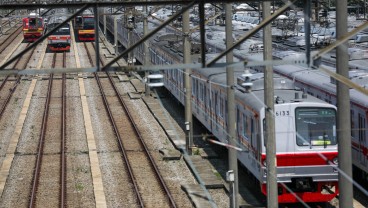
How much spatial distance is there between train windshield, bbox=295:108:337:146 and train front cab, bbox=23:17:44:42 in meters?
39.2

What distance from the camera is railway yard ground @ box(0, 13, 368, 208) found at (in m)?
16.3

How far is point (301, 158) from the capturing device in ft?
47.2

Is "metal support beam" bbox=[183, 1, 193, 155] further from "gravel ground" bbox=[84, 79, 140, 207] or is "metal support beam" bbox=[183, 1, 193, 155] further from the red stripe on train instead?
the red stripe on train

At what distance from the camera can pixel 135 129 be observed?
24.0m

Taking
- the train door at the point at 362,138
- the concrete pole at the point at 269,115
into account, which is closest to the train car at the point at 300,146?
the train door at the point at 362,138

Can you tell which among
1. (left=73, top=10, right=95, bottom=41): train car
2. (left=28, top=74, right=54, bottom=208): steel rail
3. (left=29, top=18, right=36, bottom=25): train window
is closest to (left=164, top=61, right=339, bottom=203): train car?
(left=28, top=74, right=54, bottom=208): steel rail

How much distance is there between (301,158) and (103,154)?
7412 millimetres

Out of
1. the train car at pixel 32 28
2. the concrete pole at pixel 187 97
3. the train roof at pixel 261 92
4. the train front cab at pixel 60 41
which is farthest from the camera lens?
the train car at pixel 32 28

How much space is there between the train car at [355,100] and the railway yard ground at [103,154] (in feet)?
2.77

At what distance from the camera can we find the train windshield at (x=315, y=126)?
14.3 meters

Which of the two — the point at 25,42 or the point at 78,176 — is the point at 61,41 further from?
the point at 78,176

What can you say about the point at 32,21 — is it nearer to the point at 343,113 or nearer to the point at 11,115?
the point at 11,115

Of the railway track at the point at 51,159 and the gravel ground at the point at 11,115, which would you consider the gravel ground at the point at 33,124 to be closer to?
the railway track at the point at 51,159

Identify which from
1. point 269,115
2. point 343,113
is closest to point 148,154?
point 269,115
